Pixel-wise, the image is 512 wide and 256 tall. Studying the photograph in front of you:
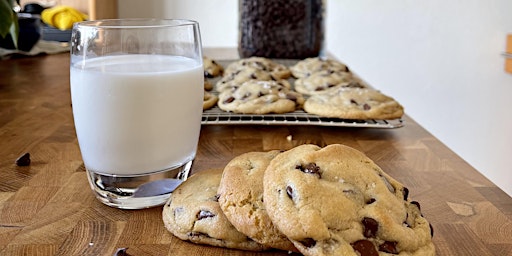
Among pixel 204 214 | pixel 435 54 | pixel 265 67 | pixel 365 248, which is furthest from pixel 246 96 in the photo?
pixel 435 54

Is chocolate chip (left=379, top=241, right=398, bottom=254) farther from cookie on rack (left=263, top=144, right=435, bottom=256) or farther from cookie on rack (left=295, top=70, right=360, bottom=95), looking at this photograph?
cookie on rack (left=295, top=70, right=360, bottom=95)

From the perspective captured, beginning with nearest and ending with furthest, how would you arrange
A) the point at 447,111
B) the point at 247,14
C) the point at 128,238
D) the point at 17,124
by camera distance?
the point at 128,238 < the point at 17,124 < the point at 247,14 < the point at 447,111

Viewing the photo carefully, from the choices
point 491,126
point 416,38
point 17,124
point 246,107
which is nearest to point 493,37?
point 491,126

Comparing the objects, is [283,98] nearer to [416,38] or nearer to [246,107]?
[246,107]

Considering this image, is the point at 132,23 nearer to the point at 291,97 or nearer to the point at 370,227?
the point at 370,227

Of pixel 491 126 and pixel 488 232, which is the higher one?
pixel 488 232
